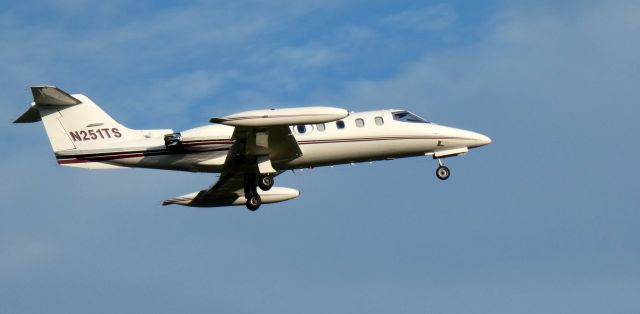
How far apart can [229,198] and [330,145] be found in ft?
16.4

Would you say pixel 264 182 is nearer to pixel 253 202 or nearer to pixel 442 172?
pixel 253 202

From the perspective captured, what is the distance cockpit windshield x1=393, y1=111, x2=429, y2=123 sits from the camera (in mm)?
52312

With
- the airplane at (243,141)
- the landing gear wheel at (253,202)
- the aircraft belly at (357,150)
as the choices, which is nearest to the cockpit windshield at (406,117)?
the airplane at (243,141)

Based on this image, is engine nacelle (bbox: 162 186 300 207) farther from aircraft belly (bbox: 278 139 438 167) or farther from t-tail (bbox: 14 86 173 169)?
t-tail (bbox: 14 86 173 169)

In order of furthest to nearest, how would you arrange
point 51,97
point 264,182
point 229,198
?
1. point 229,198
2. point 264,182
3. point 51,97

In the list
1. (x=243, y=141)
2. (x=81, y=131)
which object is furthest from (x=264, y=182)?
(x=81, y=131)

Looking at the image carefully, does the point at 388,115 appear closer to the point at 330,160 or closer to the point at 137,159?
the point at 330,160

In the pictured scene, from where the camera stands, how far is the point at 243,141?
4934 centimetres

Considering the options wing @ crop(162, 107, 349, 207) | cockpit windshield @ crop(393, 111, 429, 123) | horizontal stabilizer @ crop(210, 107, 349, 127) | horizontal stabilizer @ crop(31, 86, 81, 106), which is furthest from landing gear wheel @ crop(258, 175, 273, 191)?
horizontal stabilizer @ crop(31, 86, 81, 106)

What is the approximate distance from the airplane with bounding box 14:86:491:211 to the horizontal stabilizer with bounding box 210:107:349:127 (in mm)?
30

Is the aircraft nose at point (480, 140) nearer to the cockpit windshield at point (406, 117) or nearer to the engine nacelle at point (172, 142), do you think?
the cockpit windshield at point (406, 117)

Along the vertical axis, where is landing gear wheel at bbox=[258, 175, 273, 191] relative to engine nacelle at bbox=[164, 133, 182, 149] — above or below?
below

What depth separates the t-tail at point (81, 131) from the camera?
49531 millimetres

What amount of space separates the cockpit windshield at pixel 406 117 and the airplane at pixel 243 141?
0.03 meters
